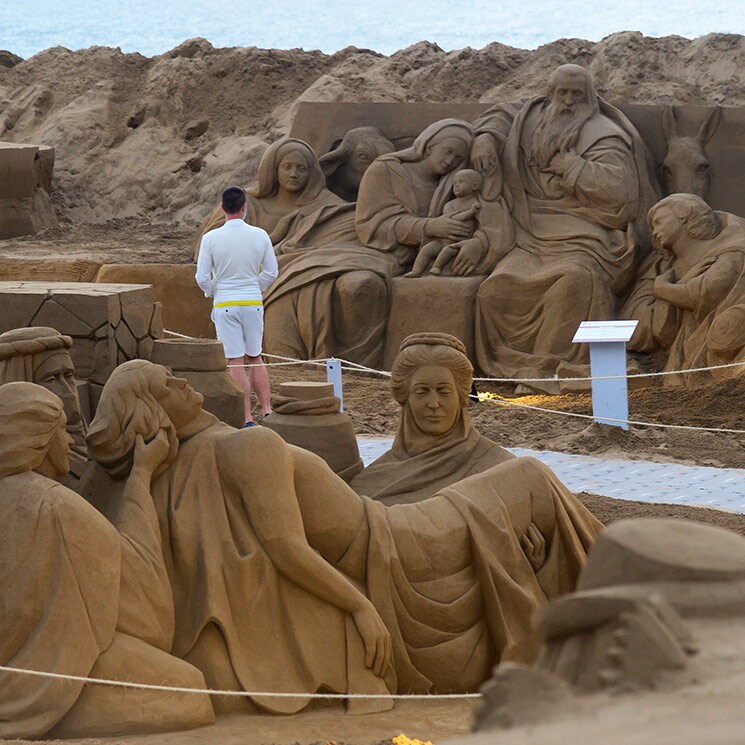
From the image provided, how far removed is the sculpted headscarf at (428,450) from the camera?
18.2 ft

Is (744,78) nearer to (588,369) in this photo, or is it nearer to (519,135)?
(519,135)

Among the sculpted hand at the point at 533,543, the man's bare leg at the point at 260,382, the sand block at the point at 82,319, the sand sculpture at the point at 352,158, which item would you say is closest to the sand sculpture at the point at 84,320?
the sand block at the point at 82,319

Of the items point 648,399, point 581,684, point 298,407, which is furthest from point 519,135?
point 581,684

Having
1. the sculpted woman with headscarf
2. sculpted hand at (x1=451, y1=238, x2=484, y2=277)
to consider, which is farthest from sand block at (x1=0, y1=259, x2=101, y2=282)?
sculpted hand at (x1=451, y1=238, x2=484, y2=277)

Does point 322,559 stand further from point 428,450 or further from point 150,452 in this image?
point 428,450

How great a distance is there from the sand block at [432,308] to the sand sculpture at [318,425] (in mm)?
5649

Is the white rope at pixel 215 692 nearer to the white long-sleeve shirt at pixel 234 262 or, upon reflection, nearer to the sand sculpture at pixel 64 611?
the sand sculpture at pixel 64 611

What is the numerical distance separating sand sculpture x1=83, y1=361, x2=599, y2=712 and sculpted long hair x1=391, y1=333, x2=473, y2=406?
2.23 ft

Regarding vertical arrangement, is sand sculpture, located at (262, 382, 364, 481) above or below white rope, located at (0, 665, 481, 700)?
above

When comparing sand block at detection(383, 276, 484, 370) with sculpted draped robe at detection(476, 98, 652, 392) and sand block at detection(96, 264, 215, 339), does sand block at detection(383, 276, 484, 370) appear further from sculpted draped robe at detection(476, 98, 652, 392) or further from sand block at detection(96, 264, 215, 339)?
sand block at detection(96, 264, 215, 339)

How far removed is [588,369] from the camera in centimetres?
1116

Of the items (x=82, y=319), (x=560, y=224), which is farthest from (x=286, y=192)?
(x=82, y=319)

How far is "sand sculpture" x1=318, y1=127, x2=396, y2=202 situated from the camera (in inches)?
529

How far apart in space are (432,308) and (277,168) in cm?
214
